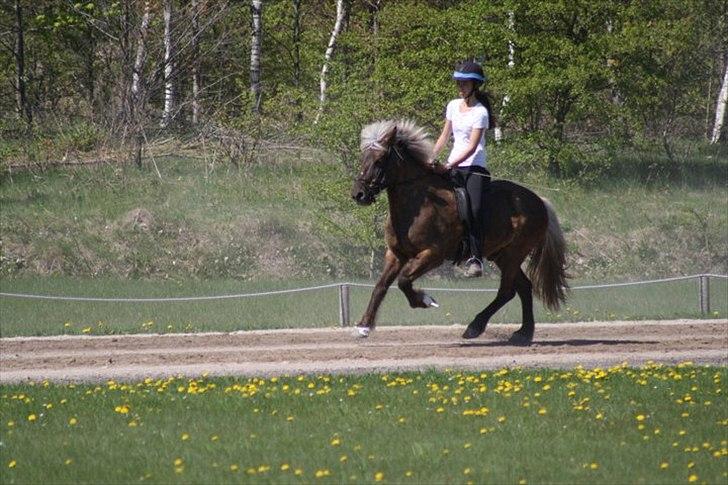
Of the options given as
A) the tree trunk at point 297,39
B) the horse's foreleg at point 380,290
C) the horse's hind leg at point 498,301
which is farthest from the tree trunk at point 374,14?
the horse's foreleg at point 380,290

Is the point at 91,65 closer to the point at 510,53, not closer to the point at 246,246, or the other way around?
the point at 510,53

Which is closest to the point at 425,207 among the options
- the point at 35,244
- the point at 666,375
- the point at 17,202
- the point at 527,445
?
the point at 666,375

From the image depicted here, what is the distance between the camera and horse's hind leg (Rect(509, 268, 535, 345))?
16.0 metres

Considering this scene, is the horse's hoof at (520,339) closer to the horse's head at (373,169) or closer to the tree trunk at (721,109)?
the horse's head at (373,169)

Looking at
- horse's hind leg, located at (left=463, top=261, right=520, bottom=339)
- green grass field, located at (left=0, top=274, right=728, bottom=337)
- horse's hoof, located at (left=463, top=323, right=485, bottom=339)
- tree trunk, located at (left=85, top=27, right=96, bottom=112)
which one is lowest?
green grass field, located at (left=0, top=274, right=728, bottom=337)

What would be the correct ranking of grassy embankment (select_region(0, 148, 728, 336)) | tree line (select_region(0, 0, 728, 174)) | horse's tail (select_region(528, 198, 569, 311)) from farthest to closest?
tree line (select_region(0, 0, 728, 174)) < grassy embankment (select_region(0, 148, 728, 336)) < horse's tail (select_region(528, 198, 569, 311))

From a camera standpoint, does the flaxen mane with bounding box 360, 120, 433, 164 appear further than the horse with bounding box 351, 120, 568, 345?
Yes

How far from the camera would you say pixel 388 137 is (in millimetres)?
14984

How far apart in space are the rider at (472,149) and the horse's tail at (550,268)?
4.23 ft

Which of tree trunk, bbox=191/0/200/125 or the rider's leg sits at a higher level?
tree trunk, bbox=191/0/200/125

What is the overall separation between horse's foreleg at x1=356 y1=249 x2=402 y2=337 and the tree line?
557 inches

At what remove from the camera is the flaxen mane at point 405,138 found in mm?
14984

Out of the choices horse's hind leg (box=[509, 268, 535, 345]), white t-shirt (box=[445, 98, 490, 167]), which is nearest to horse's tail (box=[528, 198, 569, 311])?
horse's hind leg (box=[509, 268, 535, 345])

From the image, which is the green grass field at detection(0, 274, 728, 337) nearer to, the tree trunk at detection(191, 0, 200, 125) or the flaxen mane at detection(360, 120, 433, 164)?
the flaxen mane at detection(360, 120, 433, 164)
